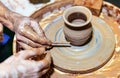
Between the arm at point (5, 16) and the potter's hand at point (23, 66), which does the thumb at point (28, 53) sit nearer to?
the potter's hand at point (23, 66)

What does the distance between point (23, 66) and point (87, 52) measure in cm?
50

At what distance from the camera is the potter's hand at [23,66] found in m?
1.43

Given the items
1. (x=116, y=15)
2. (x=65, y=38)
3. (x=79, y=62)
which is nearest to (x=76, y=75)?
(x=79, y=62)

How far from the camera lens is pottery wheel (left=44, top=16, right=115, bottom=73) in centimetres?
173

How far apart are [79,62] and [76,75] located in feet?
0.31

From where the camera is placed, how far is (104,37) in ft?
6.02

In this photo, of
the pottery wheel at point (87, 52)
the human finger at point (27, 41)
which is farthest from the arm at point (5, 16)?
the pottery wheel at point (87, 52)

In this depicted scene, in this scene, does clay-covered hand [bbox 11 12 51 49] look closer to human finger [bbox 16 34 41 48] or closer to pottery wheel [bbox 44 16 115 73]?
human finger [bbox 16 34 41 48]

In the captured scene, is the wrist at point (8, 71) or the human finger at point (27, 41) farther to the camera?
the human finger at point (27, 41)

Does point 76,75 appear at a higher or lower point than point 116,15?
lower

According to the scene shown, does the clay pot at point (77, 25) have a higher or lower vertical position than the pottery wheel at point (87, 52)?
higher

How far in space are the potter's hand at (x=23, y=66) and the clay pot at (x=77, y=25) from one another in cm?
24

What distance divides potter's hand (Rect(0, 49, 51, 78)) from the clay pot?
240 millimetres

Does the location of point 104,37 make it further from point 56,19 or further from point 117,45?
point 56,19
